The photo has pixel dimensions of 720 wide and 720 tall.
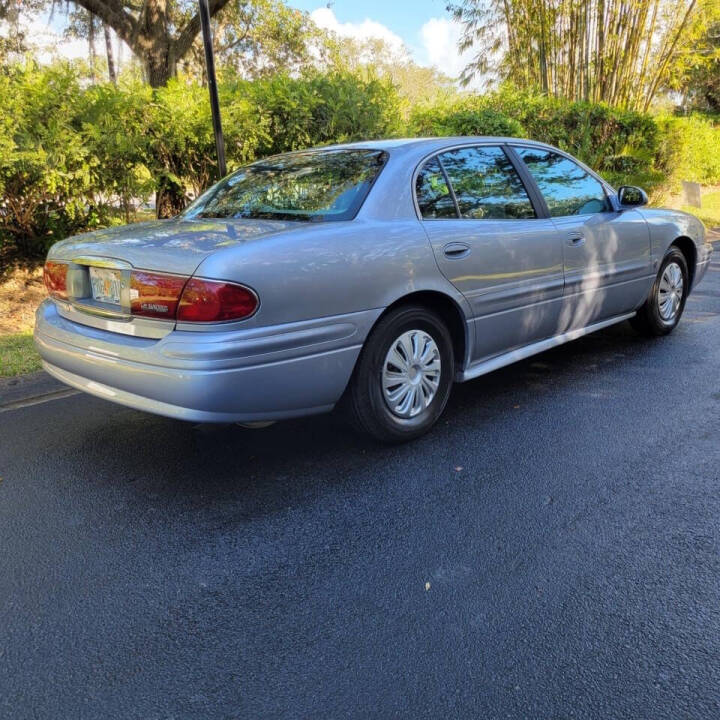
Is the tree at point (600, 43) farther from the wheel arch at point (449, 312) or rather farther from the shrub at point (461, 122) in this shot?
the wheel arch at point (449, 312)

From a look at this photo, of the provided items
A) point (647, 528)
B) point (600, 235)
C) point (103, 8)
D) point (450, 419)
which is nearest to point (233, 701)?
point (647, 528)

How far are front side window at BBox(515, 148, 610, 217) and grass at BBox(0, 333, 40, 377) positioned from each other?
370cm

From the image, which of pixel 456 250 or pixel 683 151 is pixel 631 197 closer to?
pixel 456 250

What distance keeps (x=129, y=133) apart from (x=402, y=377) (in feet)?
15.6

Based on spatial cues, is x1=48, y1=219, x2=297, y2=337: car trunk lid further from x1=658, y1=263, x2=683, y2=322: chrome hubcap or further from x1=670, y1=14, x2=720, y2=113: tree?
x1=670, y1=14, x2=720, y2=113: tree

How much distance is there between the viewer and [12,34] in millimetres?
23266

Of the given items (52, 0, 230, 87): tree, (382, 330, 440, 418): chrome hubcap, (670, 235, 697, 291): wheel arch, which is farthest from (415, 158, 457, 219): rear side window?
(52, 0, 230, 87): tree

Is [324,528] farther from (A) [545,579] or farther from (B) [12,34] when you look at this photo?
(B) [12,34]

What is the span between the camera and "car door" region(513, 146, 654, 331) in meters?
4.21

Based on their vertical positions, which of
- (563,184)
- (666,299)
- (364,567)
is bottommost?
(364,567)

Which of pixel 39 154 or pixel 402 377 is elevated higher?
pixel 39 154

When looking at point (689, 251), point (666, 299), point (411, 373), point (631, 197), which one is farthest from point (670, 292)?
point (411, 373)

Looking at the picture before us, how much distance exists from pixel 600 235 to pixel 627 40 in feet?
36.3

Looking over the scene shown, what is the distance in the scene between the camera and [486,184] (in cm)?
388
